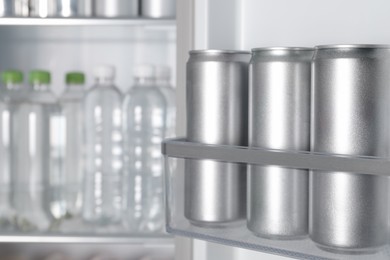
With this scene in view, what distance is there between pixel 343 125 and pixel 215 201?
0.23m

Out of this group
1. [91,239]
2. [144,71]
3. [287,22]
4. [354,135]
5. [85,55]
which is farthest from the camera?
[85,55]

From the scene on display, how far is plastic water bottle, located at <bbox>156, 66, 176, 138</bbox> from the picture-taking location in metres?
1.65

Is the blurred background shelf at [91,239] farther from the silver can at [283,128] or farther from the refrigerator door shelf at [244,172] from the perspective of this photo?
the silver can at [283,128]

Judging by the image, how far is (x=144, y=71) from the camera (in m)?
1.57

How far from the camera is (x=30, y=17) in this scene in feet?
4.81

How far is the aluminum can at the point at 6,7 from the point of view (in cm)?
153

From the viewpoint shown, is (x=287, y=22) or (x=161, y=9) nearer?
(x=287, y=22)

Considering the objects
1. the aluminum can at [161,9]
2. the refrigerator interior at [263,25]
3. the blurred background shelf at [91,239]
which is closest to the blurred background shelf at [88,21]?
the aluminum can at [161,9]

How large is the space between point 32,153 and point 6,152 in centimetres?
6

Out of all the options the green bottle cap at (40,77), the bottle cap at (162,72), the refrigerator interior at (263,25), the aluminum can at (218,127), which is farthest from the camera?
the bottle cap at (162,72)

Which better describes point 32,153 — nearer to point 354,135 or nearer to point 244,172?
point 244,172

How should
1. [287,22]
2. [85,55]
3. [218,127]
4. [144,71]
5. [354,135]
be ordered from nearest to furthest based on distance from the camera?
[354,135], [218,127], [287,22], [144,71], [85,55]

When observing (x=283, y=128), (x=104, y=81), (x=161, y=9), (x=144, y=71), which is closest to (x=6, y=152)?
(x=104, y=81)

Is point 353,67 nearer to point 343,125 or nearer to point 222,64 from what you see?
point 343,125
